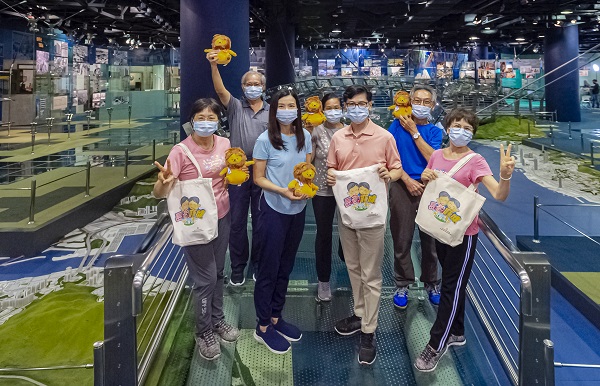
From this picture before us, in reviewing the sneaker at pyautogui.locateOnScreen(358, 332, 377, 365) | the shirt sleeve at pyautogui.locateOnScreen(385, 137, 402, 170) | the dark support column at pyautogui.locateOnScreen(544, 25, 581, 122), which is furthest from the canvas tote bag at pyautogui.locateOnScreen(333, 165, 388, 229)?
the dark support column at pyautogui.locateOnScreen(544, 25, 581, 122)

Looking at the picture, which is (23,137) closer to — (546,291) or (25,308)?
(25,308)

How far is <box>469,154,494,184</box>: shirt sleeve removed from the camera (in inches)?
98.3

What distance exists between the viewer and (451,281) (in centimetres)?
263

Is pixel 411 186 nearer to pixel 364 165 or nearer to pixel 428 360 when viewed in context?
pixel 364 165

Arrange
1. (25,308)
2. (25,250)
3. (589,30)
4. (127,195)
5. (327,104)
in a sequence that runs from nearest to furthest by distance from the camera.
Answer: (327,104) → (25,308) → (25,250) → (127,195) → (589,30)

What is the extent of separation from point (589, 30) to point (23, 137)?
103ft

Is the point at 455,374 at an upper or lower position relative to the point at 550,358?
lower

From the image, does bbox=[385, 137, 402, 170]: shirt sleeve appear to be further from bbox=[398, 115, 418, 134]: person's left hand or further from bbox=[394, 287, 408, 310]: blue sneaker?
bbox=[394, 287, 408, 310]: blue sneaker

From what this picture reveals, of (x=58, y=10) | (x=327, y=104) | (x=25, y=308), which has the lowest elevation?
(x=25, y=308)

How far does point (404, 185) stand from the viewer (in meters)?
3.17

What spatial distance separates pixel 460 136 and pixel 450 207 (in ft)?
1.35

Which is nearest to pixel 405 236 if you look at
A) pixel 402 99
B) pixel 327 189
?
pixel 327 189

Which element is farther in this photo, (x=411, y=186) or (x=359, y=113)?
(x=411, y=186)

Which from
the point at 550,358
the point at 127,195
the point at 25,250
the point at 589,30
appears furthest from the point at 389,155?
the point at 589,30
